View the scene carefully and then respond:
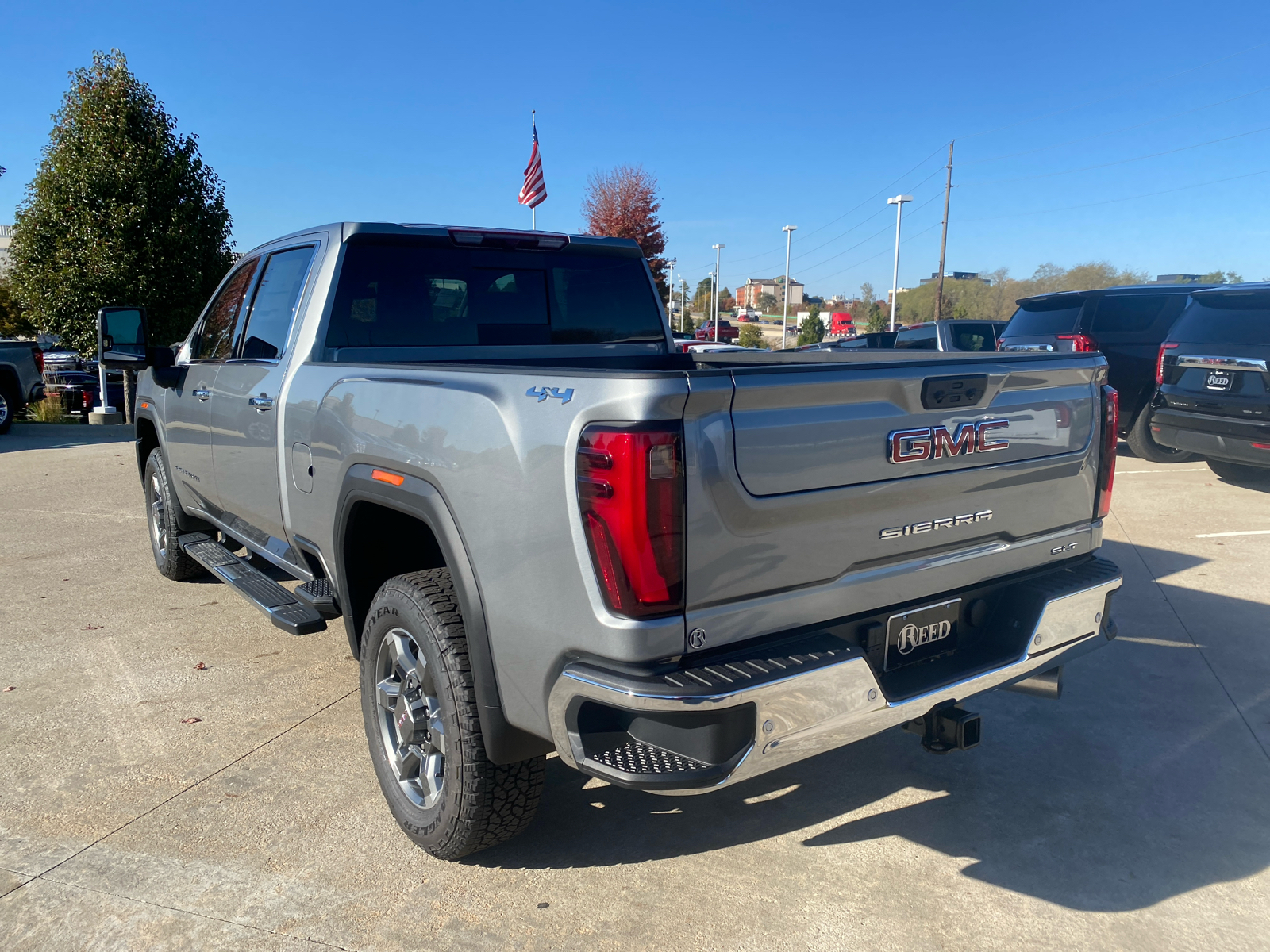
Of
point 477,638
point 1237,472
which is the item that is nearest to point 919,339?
point 1237,472

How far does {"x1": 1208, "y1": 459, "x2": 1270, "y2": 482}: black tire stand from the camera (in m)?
9.24

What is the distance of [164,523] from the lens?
5.86m

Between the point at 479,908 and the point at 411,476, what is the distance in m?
1.27

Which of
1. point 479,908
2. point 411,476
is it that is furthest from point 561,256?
point 479,908

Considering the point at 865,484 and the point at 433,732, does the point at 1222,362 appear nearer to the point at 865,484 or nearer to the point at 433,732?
the point at 865,484

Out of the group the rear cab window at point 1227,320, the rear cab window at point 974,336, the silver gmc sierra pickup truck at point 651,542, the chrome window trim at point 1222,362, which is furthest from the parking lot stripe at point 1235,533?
the rear cab window at point 974,336

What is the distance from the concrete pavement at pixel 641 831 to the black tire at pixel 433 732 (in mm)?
174

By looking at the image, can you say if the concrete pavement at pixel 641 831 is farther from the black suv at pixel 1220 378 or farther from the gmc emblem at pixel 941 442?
the black suv at pixel 1220 378

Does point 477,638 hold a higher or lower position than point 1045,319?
lower

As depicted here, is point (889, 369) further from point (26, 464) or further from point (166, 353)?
point (26, 464)

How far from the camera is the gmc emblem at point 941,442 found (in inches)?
97.3

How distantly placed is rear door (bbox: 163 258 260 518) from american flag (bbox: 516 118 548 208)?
13774 millimetres

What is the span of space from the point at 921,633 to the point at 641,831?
45.4 inches

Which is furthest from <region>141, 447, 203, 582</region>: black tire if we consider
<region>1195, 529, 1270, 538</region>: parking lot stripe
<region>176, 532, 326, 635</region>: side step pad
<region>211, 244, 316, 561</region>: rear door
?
<region>1195, 529, 1270, 538</region>: parking lot stripe
